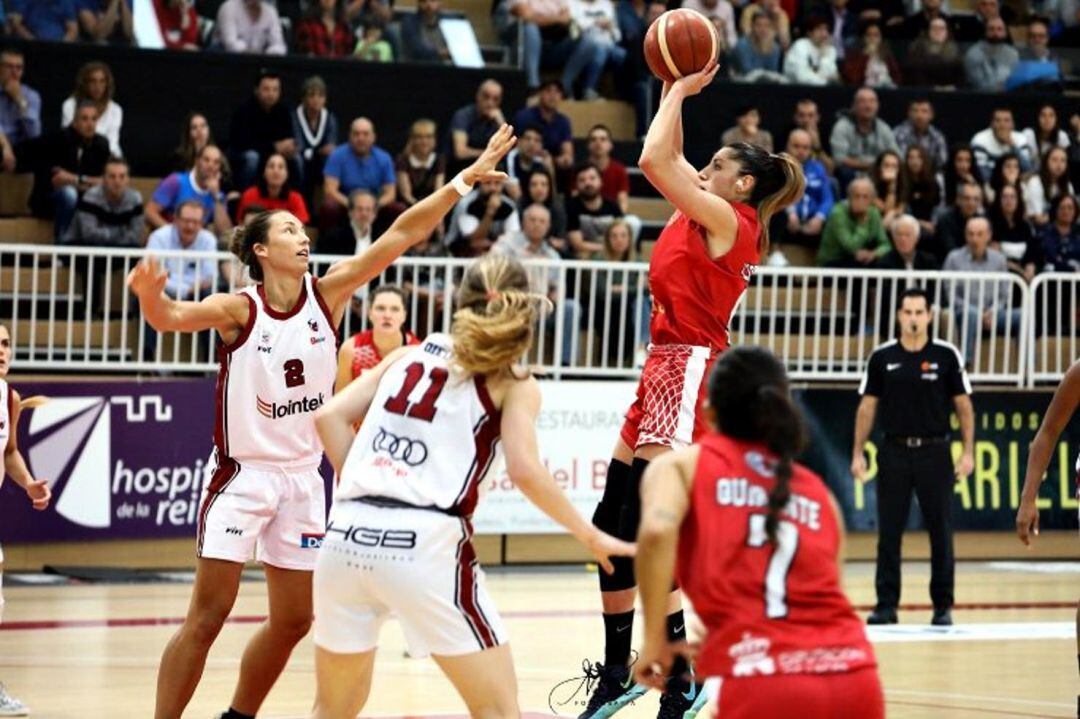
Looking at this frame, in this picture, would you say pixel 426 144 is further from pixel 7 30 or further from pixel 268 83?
pixel 7 30

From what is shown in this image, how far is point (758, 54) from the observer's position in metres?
19.6

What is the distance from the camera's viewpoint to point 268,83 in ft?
53.4

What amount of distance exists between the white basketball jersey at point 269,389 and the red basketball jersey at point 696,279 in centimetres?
141

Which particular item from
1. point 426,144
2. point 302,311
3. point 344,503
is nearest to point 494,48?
point 426,144

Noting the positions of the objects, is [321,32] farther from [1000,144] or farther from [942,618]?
[942,618]

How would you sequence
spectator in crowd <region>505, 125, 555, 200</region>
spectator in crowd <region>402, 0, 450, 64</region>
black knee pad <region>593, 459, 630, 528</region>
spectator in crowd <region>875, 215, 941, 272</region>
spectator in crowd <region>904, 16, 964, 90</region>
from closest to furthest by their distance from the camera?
black knee pad <region>593, 459, 630, 528</region> < spectator in crowd <region>505, 125, 555, 200</region> < spectator in crowd <region>875, 215, 941, 272</region> < spectator in crowd <region>402, 0, 450, 64</region> < spectator in crowd <region>904, 16, 964, 90</region>

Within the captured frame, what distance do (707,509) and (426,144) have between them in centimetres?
1203

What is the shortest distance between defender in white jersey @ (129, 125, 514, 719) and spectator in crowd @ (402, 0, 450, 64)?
35.6ft

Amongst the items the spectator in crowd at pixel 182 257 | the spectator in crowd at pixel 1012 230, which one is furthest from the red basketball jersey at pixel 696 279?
the spectator in crowd at pixel 1012 230

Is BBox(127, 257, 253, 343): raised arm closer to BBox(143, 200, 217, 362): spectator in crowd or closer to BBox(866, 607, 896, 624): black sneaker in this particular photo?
BBox(866, 607, 896, 624): black sneaker

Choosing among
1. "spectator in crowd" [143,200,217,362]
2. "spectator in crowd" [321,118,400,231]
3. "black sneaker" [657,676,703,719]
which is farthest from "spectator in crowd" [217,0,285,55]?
"black sneaker" [657,676,703,719]

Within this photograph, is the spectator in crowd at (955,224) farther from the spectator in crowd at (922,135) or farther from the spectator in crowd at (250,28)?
the spectator in crowd at (250,28)

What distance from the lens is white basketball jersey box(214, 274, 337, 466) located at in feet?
24.1

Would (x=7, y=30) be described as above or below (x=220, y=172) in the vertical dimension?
above
